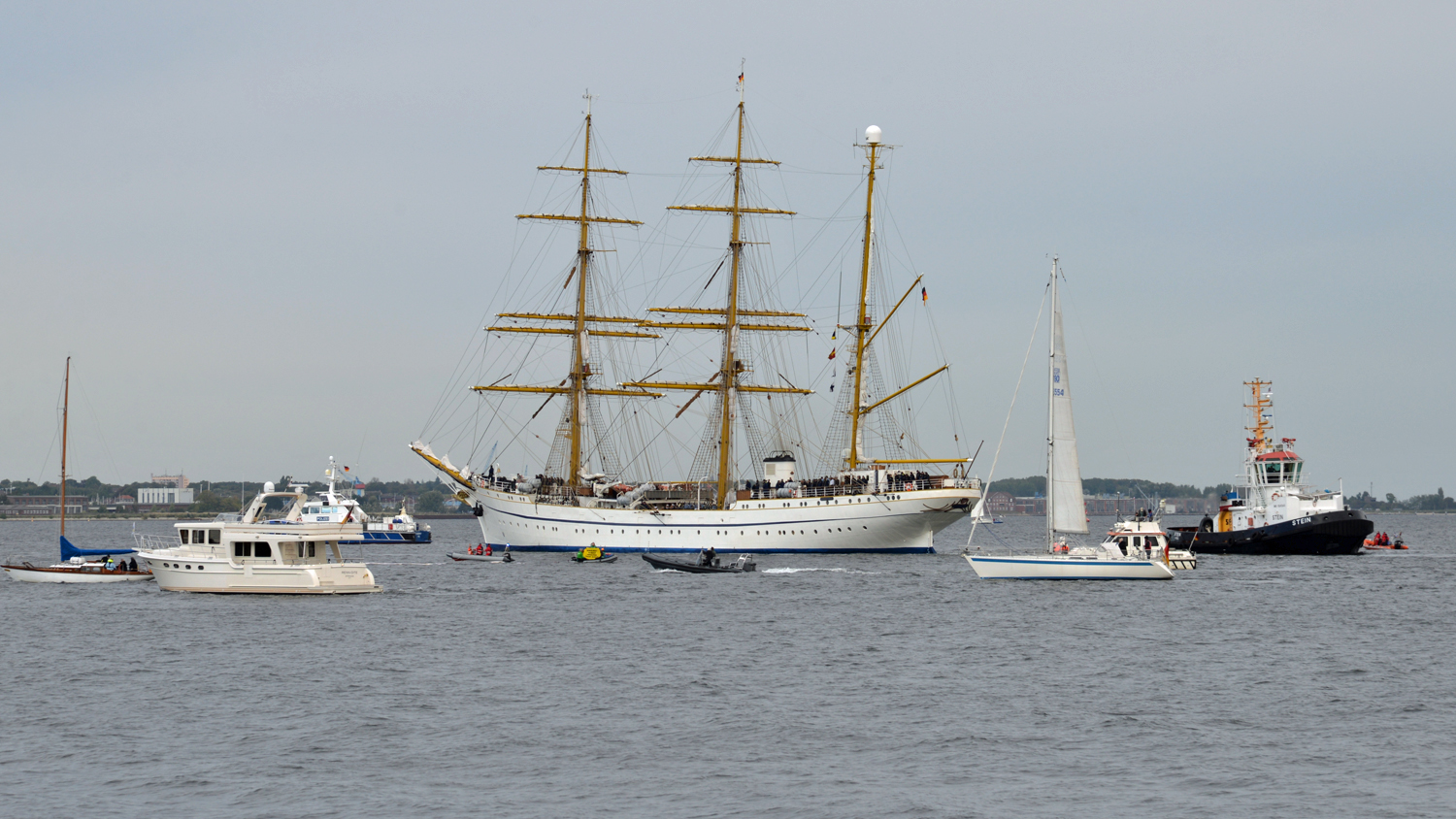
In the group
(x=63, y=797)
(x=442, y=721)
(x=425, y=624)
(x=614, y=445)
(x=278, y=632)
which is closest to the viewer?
(x=63, y=797)

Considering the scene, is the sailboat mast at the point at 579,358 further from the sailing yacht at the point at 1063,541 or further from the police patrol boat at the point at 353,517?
the sailing yacht at the point at 1063,541

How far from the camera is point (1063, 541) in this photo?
71.7m

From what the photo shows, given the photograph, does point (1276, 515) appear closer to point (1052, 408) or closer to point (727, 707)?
point (1052, 408)

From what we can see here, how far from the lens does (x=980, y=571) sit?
7094 centimetres

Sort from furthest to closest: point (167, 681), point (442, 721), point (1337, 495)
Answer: point (1337, 495) → point (167, 681) → point (442, 721)

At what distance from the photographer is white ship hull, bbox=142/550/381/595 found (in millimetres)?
61406

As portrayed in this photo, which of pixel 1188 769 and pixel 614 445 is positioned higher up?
pixel 614 445

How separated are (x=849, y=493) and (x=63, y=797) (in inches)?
3210

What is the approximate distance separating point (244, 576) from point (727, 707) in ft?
111

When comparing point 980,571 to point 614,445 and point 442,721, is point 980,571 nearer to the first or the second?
point 442,721

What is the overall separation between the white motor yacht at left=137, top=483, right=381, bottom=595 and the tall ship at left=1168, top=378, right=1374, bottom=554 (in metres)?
67.3

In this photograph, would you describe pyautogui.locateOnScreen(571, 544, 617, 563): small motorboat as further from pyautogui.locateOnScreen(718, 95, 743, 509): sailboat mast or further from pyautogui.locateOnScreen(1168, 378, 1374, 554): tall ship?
pyautogui.locateOnScreen(1168, 378, 1374, 554): tall ship

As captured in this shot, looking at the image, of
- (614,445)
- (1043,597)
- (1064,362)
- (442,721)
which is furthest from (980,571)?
(614,445)

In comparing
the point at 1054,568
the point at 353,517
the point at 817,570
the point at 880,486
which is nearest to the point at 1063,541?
the point at 1054,568
